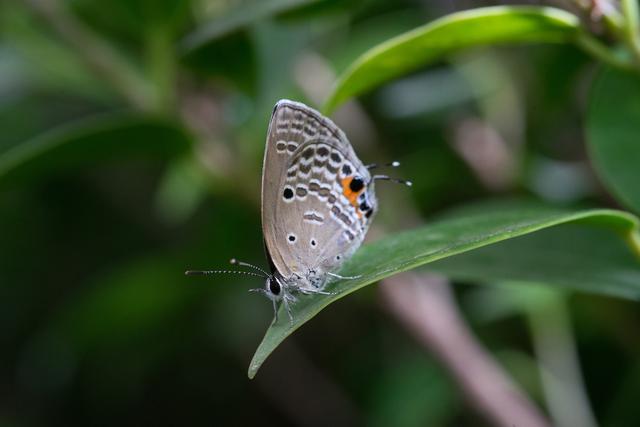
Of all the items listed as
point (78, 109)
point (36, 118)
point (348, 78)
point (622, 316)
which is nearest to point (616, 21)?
point (348, 78)

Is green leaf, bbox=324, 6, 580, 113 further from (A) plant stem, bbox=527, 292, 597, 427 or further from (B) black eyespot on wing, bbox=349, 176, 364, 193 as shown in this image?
(A) plant stem, bbox=527, 292, 597, 427

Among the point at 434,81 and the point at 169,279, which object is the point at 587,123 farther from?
the point at 169,279

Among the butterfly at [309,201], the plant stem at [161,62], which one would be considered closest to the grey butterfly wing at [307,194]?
the butterfly at [309,201]

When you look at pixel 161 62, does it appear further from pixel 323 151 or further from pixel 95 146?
pixel 323 151

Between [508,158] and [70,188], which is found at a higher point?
[70,188]

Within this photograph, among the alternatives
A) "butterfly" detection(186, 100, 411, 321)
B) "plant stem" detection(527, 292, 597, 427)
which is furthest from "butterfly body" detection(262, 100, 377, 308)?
"plant stem" detection(527, 292, 597, 427)

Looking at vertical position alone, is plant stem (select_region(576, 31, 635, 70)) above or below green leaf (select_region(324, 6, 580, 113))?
below
